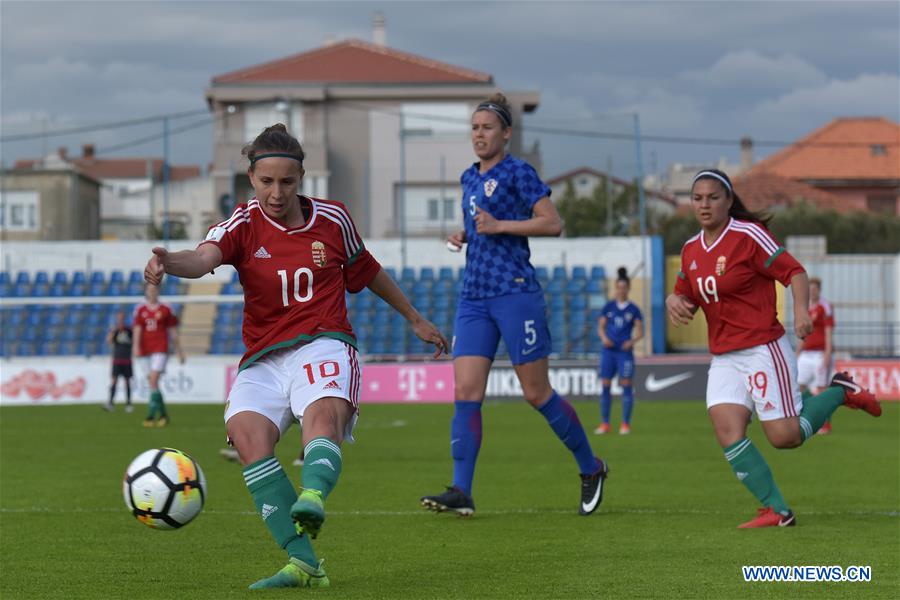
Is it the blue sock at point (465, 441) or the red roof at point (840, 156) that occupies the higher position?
the red roof at point (840, 156)

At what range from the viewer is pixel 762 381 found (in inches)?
309

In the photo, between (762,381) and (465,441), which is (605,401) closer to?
(465,441)

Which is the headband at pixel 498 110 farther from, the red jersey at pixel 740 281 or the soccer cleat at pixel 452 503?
the soccer cleat at pixel 452 503

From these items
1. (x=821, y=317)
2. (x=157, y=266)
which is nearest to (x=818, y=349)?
(x=821, y=317)

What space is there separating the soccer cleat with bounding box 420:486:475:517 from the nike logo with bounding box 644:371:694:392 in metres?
18.5

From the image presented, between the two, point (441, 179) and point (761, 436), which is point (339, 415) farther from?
point (441, 179)

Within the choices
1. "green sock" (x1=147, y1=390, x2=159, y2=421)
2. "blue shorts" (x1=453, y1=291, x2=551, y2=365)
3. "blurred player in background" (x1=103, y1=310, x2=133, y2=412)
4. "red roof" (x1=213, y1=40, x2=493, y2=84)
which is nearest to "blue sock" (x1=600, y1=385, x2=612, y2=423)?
"green sock" (x1=147, y1=390, x2=159, y2=421)

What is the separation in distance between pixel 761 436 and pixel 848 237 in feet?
126

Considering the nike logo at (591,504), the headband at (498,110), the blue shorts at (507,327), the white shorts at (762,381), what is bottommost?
the nike logo at (591,504)

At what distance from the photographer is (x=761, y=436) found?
57.6ft

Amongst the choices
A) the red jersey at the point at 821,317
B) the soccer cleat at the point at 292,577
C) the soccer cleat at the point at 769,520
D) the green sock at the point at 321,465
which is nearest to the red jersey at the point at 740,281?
the soccer cleat at the point at 769,520

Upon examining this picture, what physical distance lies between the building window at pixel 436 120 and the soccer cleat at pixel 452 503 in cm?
2445

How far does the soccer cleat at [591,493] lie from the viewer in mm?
8609

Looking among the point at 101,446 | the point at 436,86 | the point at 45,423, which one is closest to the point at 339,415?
the point at 101,446
